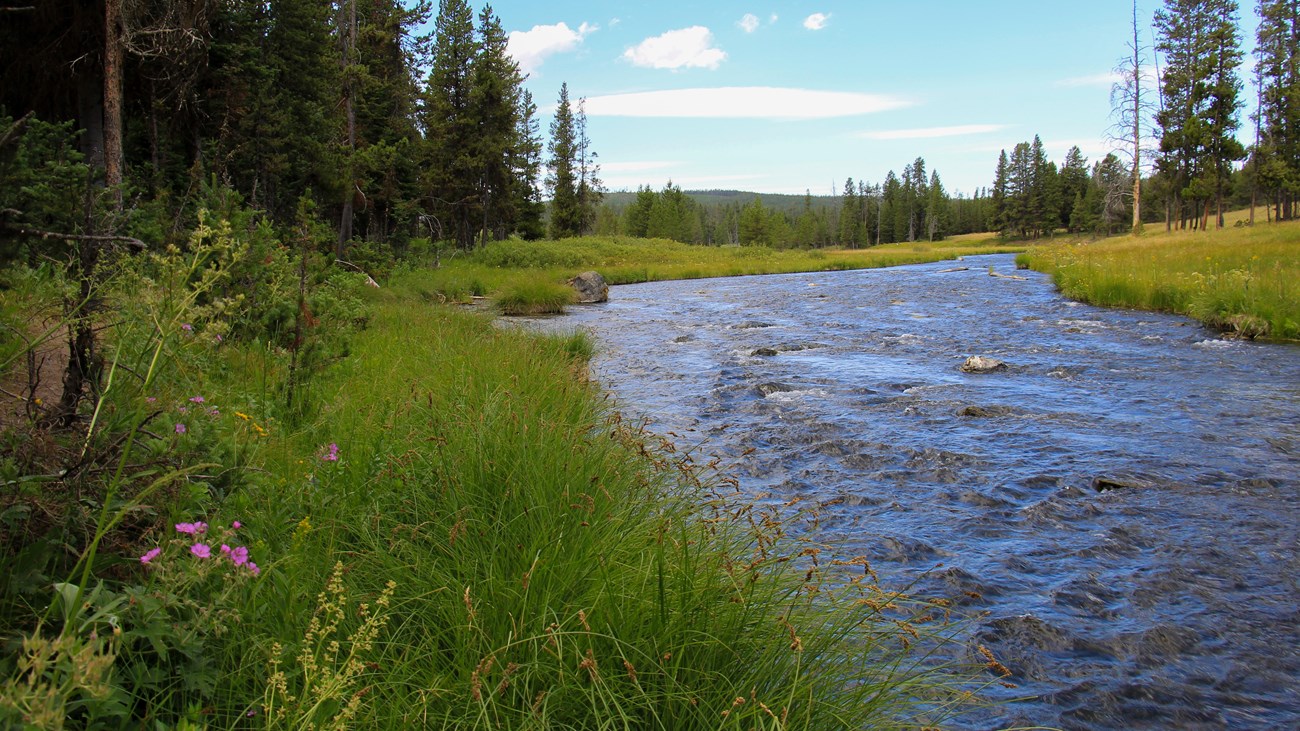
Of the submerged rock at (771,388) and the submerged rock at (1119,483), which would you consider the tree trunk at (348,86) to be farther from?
the submerged rock at (1119,483)

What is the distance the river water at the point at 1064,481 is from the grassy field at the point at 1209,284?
698mm

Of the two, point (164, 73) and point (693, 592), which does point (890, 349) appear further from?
point (164, 73)

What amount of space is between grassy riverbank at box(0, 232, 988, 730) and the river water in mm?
745

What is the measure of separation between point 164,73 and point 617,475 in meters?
15.8

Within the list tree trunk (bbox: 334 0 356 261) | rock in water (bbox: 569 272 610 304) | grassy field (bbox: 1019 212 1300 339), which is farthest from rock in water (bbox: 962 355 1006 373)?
tree trunk (bbox: 334 0 356 261)

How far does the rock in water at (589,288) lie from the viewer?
2461 centimetres

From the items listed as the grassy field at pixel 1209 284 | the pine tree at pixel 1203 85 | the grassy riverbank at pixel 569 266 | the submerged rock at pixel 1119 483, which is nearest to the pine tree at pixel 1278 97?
the pine tree at pixel 1203 85

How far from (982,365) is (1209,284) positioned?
20.8 ft

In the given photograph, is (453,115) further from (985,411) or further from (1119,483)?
(1119,483)

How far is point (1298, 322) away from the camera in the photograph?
1126 cm

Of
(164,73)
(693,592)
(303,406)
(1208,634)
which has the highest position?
(164,73)

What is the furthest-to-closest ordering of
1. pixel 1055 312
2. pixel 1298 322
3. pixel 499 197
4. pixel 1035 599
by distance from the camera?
pixel 499 197, pixel 1055 312, pixel 1298 322, pixel 1035 599

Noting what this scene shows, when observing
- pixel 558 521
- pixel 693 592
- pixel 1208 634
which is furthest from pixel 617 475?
pixel 1208 634

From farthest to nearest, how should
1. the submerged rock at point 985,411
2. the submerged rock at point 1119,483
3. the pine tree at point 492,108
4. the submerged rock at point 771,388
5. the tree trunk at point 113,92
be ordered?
the pine tree at point 492,108, the tree trunk at point 113,92, the submerged rock at point 771,388, the submerged rock at point 985,411, the submerged rock at point 1119,483
